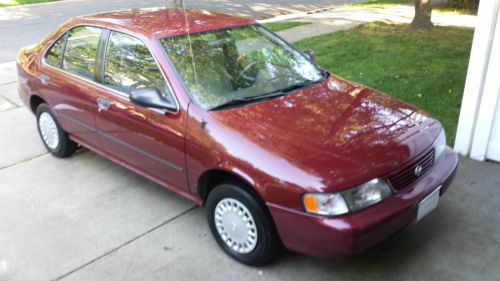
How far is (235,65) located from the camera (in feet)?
12.6

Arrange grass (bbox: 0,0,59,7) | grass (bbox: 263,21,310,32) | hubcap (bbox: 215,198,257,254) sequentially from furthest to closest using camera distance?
grass (bbox: 0,0,59,7) < grass (bbox: 263,21,310,32) < hubcap (bbox: 215,198,257,254)

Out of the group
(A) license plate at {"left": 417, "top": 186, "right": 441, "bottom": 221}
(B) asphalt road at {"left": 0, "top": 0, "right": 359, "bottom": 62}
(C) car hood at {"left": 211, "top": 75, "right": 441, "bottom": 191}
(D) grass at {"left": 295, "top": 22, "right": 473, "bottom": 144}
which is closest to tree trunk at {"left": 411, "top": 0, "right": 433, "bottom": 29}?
(D) grass at {"left": 295, "top": 22, "right": 473, "bottom": 144}

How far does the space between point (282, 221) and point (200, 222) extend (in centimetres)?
120

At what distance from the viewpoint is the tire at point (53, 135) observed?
16.3ft

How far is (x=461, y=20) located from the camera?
448 inches

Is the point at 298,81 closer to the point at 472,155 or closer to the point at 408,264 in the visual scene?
the point at 408,264

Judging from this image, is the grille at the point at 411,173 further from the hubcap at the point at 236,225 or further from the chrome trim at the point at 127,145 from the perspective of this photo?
the chrome trim at the point at 127,145

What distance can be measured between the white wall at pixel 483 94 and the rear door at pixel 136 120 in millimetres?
2892

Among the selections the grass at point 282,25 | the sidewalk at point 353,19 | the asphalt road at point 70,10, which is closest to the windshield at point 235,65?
the sidewalk at point 353,19

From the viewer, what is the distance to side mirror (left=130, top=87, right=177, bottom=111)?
11.3 feet

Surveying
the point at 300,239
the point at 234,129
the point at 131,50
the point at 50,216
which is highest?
the point at 131,50

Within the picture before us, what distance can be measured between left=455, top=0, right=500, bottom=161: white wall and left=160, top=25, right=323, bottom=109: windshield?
1.57m

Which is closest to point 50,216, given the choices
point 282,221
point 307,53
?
point 282,221

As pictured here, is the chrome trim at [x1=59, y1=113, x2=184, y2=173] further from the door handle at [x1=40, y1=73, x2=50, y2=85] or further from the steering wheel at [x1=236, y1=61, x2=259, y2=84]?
the steering wheel at [x1=236, y1=61, x2=259, y2=84]
